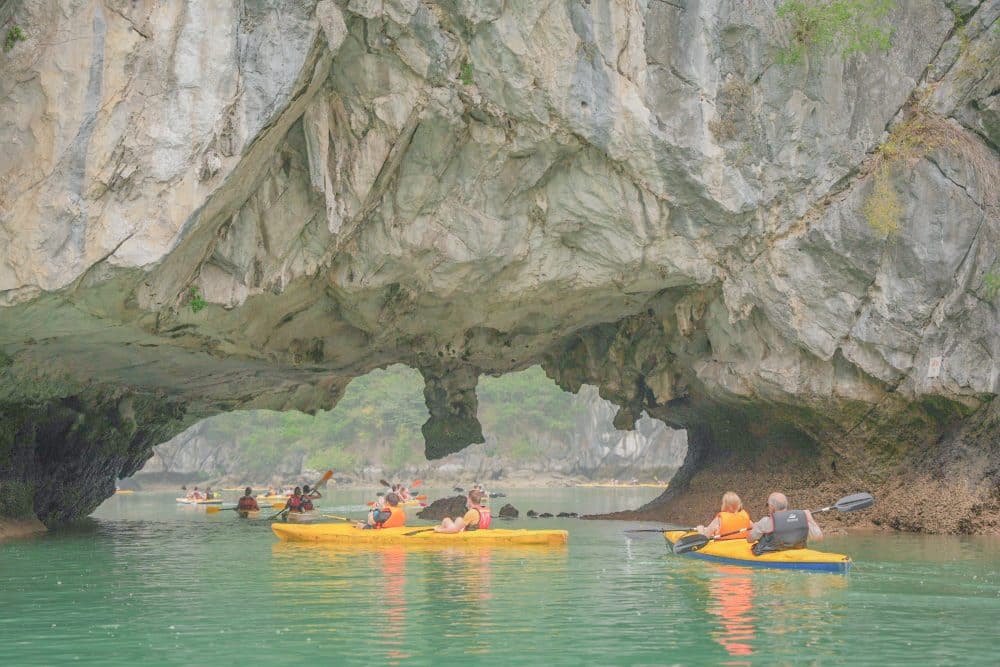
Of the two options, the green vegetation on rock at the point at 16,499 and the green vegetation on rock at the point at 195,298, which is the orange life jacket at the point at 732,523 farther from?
the green vegetation on rock at the point at 16,499

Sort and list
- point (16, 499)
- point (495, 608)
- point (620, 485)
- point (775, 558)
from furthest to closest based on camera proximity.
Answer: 1. point (620, 485)
2. point (16, 499)
3. point (775, 558)
4. point (495, 608)

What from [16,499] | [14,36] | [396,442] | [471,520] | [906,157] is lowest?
[471,520]

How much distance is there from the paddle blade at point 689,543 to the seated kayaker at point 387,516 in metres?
5.42

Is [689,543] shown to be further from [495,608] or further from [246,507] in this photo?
[246,507]

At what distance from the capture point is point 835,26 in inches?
A: 655

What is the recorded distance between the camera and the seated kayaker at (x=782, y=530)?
40.7 ft

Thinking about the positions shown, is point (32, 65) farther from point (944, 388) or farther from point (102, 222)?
point (944, 388)

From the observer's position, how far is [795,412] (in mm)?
18922

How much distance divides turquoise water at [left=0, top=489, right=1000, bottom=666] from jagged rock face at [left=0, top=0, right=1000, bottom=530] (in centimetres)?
336

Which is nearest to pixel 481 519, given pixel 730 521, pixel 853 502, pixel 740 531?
pixel 730 521

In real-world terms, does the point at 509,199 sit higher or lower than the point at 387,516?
higher

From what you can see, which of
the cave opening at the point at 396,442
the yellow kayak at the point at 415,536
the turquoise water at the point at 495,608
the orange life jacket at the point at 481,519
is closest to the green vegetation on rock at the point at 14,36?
the turquoise water at the point at 495,608

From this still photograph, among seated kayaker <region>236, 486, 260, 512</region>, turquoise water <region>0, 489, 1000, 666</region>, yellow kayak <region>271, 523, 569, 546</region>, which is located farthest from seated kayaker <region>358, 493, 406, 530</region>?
seated kayaker <region>236, 486, 260, 512</region>

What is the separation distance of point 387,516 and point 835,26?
408 inches
